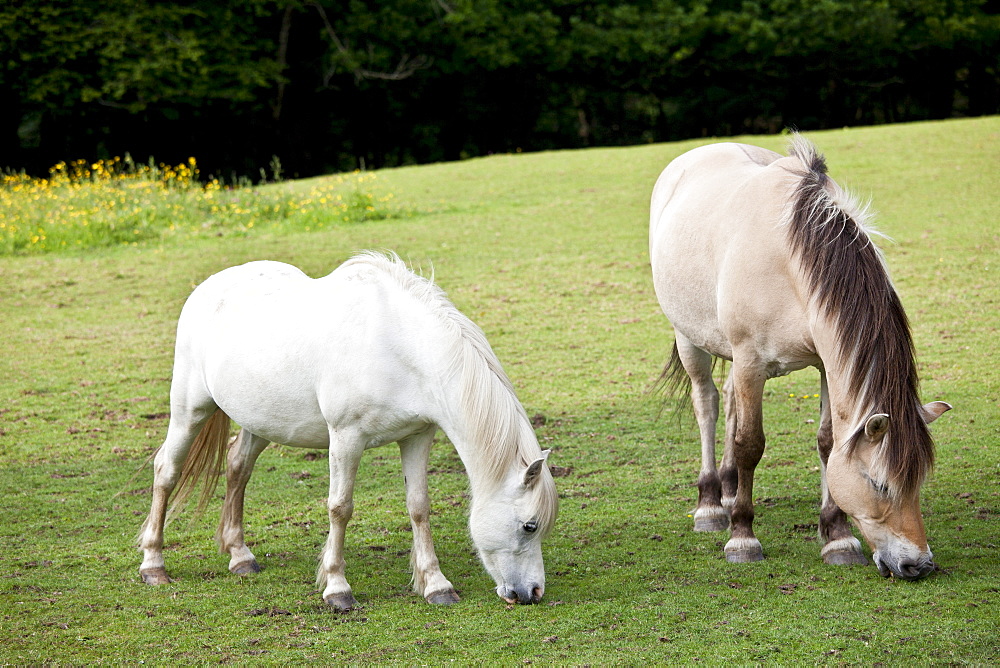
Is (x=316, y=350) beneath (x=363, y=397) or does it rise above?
above

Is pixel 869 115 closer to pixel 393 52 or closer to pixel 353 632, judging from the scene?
pixel 393 52

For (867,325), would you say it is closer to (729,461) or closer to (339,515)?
(729,461)

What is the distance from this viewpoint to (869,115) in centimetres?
3566

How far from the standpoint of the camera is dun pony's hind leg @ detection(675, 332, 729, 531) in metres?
5.34

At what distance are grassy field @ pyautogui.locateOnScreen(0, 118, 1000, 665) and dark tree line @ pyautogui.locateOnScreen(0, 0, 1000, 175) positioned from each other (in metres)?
12.6

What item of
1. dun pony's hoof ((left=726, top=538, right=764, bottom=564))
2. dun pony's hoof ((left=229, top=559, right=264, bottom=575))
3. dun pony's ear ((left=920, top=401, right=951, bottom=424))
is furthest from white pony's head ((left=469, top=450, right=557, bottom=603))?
dun pony's ear ((left=920, top=401, right=951, bottom=424))

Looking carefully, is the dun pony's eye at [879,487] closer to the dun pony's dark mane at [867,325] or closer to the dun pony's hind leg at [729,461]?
the dun pony's dark mane at [867,325]

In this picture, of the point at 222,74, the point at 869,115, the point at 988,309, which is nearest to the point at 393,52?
the point at 222,74

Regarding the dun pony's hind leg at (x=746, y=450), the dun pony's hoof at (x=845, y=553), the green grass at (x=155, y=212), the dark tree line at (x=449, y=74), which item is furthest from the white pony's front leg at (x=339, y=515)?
the dark tree line at (x=449, y=74)

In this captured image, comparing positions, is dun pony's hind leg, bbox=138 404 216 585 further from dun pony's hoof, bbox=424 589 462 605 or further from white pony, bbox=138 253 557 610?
dun pony's hoof, bbox=424 589 462 605

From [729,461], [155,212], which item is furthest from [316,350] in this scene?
[155,212]

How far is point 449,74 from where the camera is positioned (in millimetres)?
33469

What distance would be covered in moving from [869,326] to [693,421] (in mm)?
3467

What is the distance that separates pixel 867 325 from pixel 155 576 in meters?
3.64
